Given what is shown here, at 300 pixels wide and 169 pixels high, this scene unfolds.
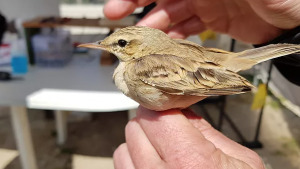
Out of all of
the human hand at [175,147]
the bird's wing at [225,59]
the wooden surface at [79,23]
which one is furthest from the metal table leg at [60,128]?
the bird's wing at [225,59]

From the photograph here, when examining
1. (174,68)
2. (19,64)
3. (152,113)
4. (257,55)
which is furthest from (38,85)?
(257,55)

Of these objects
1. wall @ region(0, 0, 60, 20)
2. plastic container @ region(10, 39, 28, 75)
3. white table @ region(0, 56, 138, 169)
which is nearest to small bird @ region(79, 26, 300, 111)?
white table @ region(0, 56, 138, 169)

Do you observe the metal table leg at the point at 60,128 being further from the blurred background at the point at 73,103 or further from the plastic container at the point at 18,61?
the plastic container at the point at 18,61

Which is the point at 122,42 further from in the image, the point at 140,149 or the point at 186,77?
the point at 140,149

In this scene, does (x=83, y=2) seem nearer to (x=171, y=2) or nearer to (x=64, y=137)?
(x=64, y=137)

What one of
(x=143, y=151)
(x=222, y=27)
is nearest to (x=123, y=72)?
(x=143, y=151)

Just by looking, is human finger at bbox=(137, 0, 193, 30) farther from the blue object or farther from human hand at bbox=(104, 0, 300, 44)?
the blue object
